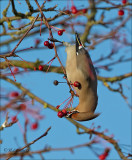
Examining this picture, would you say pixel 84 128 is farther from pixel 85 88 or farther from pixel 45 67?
pixel 85 88

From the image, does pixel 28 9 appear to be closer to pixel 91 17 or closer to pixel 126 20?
pixel 91 17

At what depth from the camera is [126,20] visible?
5422 mm

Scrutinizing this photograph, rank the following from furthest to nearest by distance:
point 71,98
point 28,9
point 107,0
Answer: point 107,0 < point 28,9 < point 71,98

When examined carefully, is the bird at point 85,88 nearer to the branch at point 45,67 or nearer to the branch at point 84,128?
the branch at point 45,67

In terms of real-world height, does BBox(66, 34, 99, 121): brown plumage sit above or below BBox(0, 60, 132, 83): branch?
below

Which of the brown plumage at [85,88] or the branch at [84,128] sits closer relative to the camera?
the brown plumage at [85,88]

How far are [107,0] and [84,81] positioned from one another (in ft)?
6.52

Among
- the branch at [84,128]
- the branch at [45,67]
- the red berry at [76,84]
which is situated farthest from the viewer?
the branch at [84,128]

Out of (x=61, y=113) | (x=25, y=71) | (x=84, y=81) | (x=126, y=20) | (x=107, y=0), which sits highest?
(x=126, y=20)

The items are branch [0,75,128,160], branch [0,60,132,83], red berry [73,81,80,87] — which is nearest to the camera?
red berry [73,81,80,87]

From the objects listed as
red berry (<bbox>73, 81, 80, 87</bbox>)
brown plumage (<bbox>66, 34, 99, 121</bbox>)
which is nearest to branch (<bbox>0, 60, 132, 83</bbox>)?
brown plumage (<bbox>66, 34, 99, 121</bbox>)

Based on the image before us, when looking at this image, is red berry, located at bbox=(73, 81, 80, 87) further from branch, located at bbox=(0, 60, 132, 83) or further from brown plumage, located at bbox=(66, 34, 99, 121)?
branch, located at bbox=(0, 60, 132, 83)

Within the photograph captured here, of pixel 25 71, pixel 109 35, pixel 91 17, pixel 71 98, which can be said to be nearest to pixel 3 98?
pixel 25 71

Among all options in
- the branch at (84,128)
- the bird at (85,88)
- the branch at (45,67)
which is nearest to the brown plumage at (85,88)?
the bird at (85,88)
